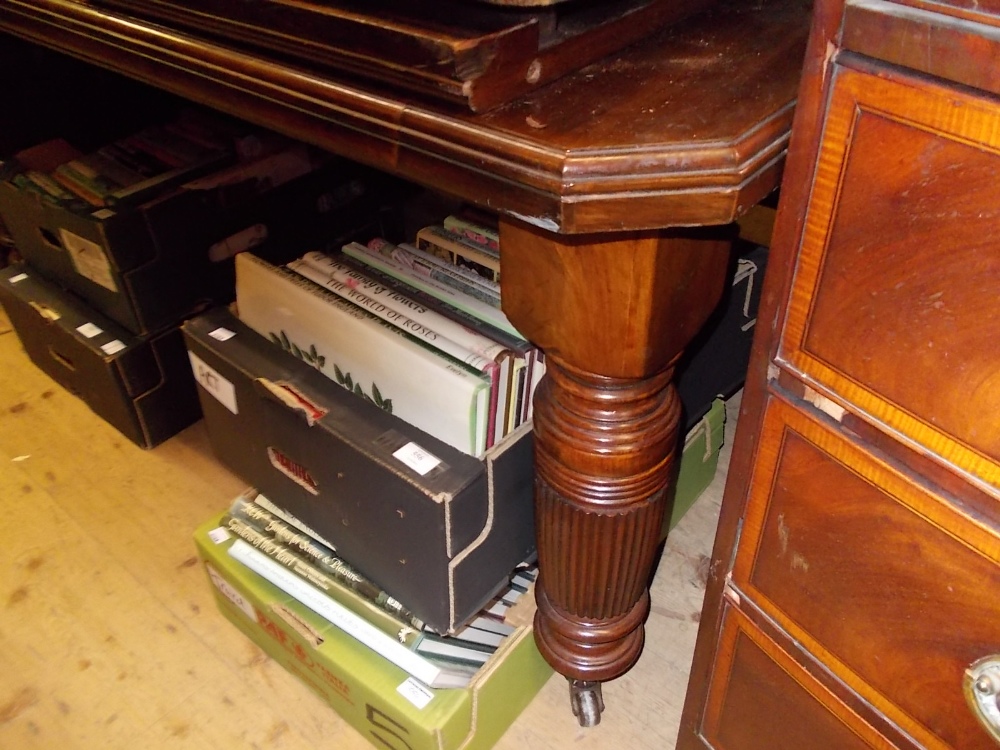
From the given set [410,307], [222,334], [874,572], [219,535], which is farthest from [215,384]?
[874,572]

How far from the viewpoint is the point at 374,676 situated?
830 millimetres

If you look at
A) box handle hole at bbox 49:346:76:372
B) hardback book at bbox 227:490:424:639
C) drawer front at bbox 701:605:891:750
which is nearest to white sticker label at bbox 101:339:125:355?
box handle hole at bbox 49:346:76:372

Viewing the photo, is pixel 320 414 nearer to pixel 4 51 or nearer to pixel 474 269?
pixel 474 269

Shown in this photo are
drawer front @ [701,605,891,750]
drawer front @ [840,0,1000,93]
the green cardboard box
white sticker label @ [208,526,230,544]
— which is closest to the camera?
drawer front @ [840,0,1000,93]

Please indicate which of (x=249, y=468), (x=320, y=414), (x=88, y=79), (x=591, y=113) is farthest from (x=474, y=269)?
(x=88, y=79)

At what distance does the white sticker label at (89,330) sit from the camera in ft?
3.97

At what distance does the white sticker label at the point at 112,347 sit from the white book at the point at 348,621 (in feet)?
1.35

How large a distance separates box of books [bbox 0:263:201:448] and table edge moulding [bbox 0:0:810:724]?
1.70 feet

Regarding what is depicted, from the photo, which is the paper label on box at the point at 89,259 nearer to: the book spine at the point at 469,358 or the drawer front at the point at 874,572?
the book spine at the point at 469,358

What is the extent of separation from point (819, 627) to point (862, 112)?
34 centimetres

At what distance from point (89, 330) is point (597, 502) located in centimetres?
91

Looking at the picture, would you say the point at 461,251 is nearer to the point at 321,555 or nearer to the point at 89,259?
the point at 321,555

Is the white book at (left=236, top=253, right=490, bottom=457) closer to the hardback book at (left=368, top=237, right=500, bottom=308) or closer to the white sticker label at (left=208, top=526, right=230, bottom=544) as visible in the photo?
the hardback book at (left=368, top=237, right=500, bottom=308)

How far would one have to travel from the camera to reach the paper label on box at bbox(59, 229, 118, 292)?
1.13 meters
